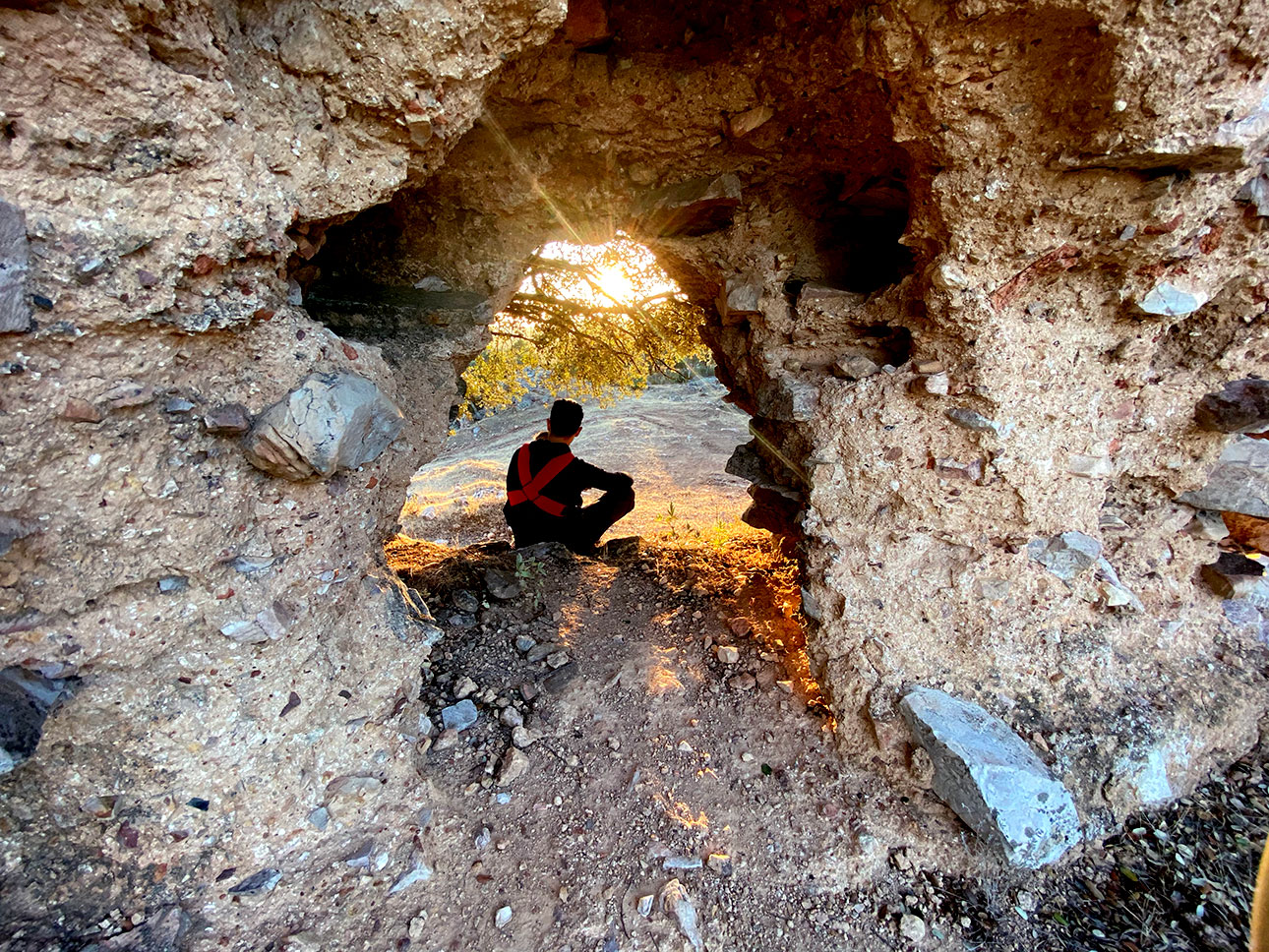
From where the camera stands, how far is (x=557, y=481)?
4.09m

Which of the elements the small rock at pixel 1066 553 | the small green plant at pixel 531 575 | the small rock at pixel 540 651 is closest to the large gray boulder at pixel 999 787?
the small rock at pixel 1066 553

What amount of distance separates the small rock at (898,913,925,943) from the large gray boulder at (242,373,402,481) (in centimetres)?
215

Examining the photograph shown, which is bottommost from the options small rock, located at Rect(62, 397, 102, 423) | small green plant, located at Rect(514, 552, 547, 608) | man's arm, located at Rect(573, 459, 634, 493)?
small green plant, located at Rect(514, 552, 547, 608)

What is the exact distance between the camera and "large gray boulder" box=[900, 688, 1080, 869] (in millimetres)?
1718

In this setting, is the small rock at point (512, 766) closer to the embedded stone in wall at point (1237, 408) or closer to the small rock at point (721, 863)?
the small rock at point (721, 863)

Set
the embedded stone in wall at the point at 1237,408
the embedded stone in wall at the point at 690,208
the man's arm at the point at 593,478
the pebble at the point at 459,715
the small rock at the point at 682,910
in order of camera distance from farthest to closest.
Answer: the man's arm at the point at 593,478 → the embedded stone in wall at the point at 690,208 → the pebble at the point at 459,715 → the embedded stone in wall at the point at 1237,408 → the small rock at the point at 682,910

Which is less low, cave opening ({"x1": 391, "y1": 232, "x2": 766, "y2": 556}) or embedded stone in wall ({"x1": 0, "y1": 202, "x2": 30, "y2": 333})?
embedded stone in wall ({"x1": 0, "y1": 202, "x2": 30, "y2": 333})

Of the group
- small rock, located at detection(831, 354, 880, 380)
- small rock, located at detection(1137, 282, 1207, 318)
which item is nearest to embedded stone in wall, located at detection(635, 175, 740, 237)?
small rock, located at detection(831, 354, 880, 380)

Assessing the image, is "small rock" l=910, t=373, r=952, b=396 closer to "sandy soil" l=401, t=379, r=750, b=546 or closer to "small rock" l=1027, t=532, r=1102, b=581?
"small rock" l=1027, t=532, r=1102, b=581

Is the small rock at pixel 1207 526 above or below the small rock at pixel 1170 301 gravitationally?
below

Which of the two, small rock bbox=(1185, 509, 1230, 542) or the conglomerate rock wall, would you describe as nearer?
the conglomerate rock wall

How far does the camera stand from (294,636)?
174 centimetres

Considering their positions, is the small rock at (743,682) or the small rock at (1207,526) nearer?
the small rock at (1207,526)

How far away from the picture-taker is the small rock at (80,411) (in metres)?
1.30
